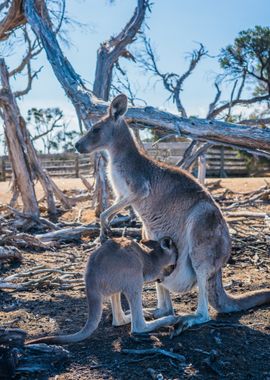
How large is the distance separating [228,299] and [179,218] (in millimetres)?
871

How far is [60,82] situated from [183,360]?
429cm

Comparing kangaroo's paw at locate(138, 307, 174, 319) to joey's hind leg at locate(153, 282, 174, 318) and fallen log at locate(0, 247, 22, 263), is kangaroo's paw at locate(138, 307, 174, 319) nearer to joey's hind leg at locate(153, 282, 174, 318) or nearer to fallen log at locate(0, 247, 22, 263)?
joey's hind leg at locate(153, 282, 174, 318)

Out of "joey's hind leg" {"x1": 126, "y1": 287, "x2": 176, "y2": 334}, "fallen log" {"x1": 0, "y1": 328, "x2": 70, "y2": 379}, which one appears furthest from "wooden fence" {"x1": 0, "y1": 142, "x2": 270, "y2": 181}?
"fallen log" {"x1": 0, "y1": 328, "x2": 70, "y2": 379}

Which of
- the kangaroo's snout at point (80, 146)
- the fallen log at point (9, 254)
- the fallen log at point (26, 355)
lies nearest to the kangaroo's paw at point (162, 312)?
the fallen log at point (26, 355)

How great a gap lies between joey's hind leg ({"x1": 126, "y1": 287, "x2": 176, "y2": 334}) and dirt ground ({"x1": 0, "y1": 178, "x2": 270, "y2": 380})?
7 cm

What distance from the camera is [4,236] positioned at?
26.3 ft

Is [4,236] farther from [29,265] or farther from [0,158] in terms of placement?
[0,158]

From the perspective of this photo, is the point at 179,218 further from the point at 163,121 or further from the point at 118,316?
the point at 163,121

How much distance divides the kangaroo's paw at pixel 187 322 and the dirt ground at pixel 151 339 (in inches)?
1.8

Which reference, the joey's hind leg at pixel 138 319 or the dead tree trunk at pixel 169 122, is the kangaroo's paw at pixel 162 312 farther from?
the dead tree trunk at pixel 169 122

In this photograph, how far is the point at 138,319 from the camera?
14.7ft

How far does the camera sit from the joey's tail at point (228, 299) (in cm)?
501

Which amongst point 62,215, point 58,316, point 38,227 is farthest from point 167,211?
point 62,215

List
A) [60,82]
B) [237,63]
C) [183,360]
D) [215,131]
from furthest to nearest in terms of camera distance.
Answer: [237,63]
[60,82]
[215,131]
[183,360]
